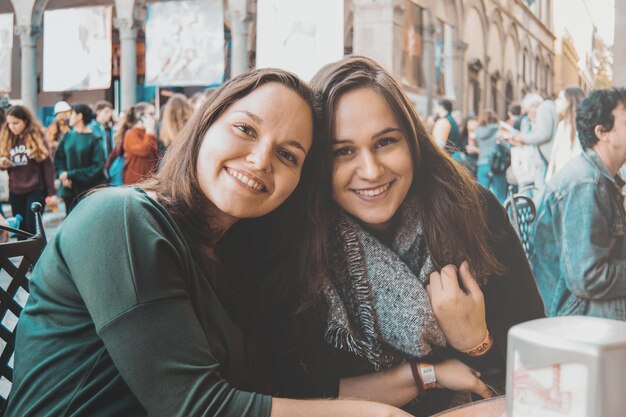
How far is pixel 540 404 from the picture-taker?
0.53 m

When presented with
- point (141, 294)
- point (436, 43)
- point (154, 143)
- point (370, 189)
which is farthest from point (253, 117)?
point (154, 143)

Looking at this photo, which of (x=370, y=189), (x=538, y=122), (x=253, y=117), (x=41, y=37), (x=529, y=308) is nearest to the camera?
(x=253, y=117)

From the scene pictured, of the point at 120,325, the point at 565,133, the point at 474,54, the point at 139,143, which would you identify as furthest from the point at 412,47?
the point at 120,325

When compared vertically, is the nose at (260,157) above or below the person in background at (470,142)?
below

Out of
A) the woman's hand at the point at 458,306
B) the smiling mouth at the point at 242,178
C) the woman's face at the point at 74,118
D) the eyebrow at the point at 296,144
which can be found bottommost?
the woman's hand at the point at 458,306

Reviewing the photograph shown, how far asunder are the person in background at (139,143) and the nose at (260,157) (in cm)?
68

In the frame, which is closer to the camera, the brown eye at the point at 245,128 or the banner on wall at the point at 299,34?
the brown eye at the point at 245,128

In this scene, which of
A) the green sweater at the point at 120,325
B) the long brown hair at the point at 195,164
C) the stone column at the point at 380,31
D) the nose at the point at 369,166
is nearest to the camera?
the green sweater at the point at 120,325

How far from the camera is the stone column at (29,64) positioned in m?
1.81

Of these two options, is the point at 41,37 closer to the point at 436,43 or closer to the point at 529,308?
the point at 436,43

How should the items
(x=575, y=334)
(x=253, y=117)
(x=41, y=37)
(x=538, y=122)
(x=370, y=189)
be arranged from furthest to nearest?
1. (x=41, y=37)
2. (x=538, y=122)
3. (x=370, y=189)
4. (x=253, y=117)
5. (x=575, y=334)

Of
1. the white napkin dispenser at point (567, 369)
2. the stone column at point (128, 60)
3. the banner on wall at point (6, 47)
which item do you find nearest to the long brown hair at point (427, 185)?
the stone column at point (128, 60)

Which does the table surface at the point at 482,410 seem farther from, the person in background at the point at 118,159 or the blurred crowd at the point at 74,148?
the person in background at the point at 118,159

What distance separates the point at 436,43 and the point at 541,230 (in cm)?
58
